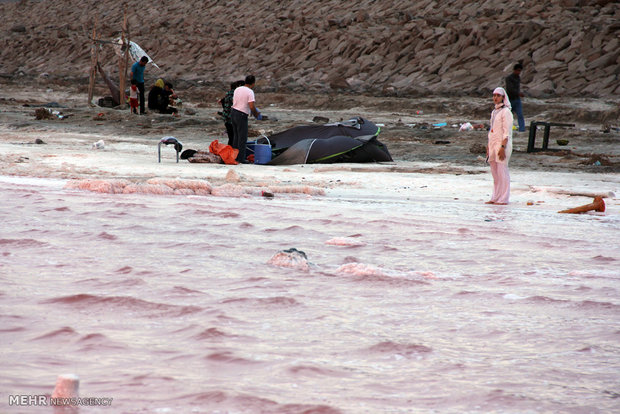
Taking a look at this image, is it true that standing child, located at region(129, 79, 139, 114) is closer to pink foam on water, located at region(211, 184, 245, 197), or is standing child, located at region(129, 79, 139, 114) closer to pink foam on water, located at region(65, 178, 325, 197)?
pink foam on water, located at region(65, 178, 325, 197)

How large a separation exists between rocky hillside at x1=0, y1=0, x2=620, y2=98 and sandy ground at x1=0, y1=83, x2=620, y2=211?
90.6 inches

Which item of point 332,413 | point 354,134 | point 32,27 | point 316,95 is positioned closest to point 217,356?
Answer: point 332,413

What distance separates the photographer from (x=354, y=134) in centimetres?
1249

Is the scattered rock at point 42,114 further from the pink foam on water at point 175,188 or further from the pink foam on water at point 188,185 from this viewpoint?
the pink foam on water at point 188,185

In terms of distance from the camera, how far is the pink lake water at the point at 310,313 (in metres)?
2.90

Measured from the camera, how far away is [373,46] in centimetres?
2822

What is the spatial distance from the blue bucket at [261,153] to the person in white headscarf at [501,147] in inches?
169

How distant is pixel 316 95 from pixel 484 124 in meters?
7.46

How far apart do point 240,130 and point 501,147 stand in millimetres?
4508

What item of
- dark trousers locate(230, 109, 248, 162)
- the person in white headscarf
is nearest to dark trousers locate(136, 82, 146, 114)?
dark trousers locate(230, 109, 248, 162)

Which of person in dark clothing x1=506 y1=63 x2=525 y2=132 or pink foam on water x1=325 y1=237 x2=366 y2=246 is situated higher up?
person in dark clothing x1=506 y1=63 x2=525 y2=132

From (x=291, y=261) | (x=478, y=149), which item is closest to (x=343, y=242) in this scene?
(x=291, y=261)

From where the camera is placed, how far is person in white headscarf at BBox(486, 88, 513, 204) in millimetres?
8466

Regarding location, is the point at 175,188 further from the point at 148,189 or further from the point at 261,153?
the point at 261,153
